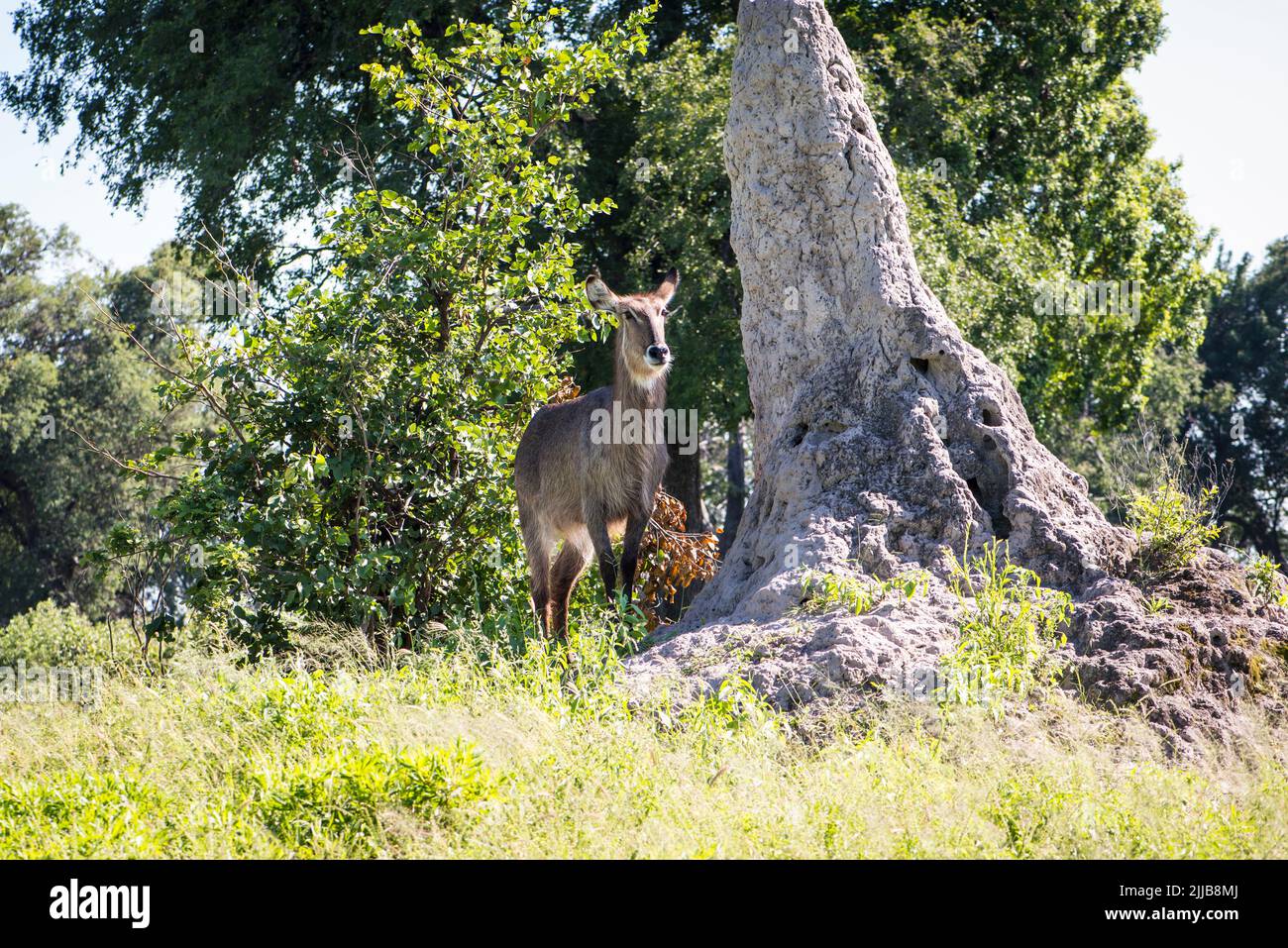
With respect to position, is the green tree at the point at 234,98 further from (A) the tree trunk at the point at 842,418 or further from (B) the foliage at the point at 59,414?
(B) the foliage at the point at 59,414

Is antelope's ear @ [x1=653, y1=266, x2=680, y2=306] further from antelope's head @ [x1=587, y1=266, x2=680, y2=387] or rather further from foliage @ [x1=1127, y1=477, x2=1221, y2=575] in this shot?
foliage @ [x1=1127, y1=477, x2=1221, y2=575]

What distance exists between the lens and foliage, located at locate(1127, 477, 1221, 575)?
6859mm

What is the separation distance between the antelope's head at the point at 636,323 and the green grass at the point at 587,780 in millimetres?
2536

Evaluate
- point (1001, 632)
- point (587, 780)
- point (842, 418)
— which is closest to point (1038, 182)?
point (842, 418)

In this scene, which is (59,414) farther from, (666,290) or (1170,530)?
(1170,530)

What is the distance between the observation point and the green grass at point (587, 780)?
14.8 ft

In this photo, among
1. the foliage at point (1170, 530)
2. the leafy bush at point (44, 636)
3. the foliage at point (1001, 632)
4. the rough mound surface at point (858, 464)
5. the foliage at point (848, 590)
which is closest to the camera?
the foliage at point (1001, 632)

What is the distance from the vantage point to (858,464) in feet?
23.5

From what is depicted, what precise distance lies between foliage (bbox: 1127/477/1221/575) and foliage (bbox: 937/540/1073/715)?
0.77 meters

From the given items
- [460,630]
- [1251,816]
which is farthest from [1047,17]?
[1251,816]

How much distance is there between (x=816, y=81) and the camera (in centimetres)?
810

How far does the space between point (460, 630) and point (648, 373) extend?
2.12 meters

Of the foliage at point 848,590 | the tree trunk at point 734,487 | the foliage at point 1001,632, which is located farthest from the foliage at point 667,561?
the tree trunk at point 734,487

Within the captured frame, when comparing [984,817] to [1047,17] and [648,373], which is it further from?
[1047,17]
